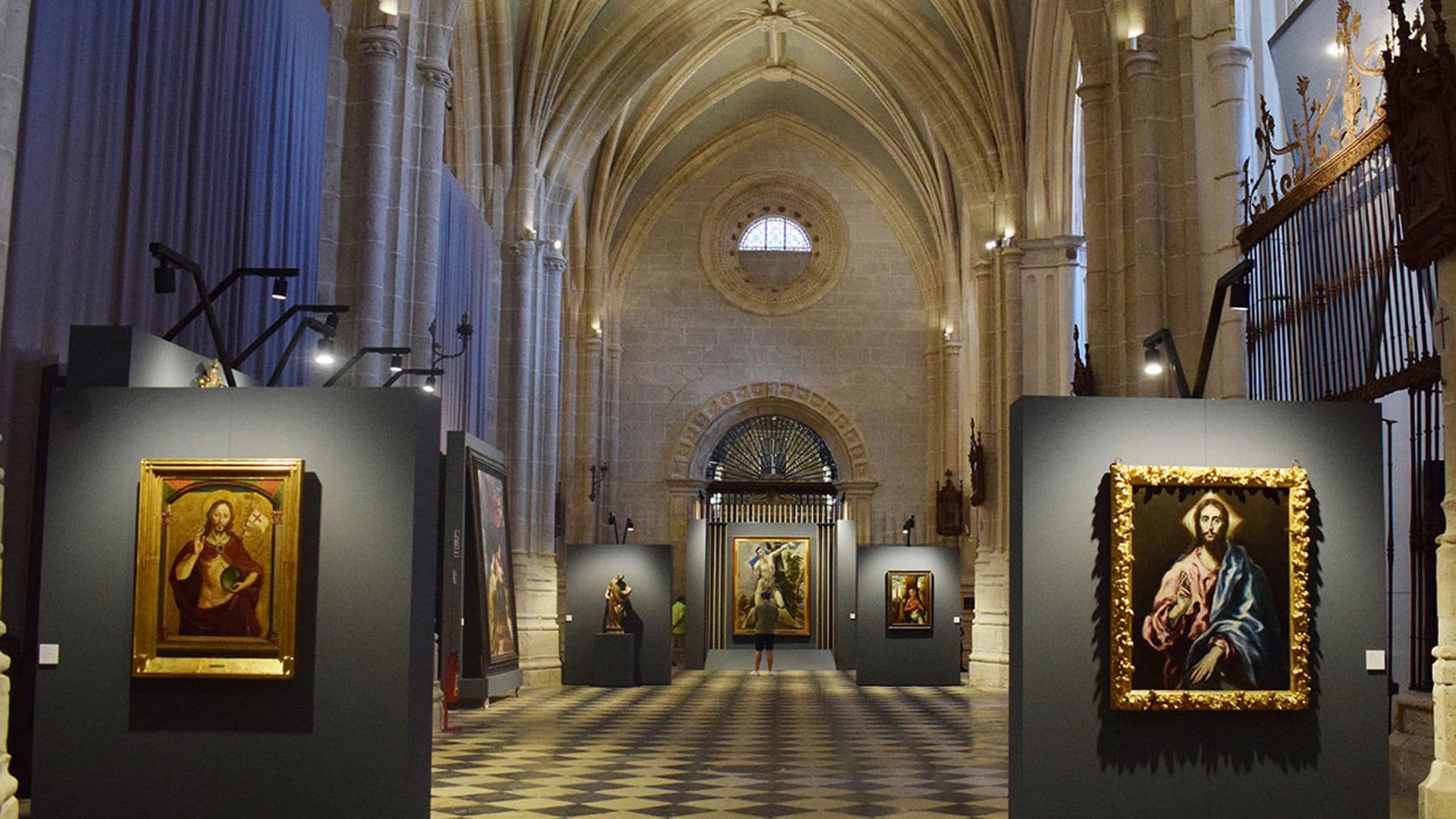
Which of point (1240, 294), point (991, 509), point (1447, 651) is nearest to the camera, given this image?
point (1447, 651)

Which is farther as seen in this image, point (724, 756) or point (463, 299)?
point (463, 299)

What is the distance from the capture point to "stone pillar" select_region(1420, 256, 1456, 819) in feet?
23.3

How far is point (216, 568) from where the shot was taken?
7297 millimetres

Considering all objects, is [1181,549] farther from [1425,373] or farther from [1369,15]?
[1369,15]

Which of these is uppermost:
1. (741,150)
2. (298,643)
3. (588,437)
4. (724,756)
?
(741,150)

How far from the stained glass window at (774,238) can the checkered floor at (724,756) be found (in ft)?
44.2

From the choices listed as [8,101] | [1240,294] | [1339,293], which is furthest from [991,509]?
[8,101]

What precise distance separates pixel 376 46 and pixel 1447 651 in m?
10.4

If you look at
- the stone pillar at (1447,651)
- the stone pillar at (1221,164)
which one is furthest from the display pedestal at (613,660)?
the stone pillar at (1447,651)

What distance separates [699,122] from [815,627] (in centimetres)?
1011

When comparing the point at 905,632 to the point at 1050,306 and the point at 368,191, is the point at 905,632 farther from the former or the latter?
the point at 368,191

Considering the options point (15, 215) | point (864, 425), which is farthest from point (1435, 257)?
point (864, 425)

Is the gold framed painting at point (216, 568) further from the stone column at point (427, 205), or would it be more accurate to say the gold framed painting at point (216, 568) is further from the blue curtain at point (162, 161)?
the stone column at point (427, 205)

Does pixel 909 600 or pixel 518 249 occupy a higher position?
pixel 518 249
